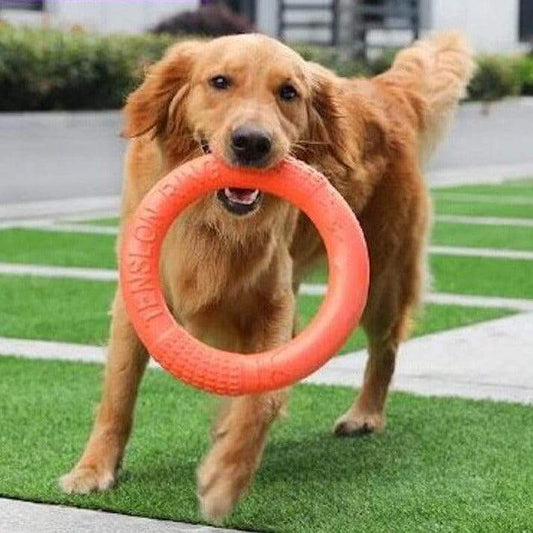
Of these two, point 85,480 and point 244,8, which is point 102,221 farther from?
point 244,8

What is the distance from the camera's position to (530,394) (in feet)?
24.1

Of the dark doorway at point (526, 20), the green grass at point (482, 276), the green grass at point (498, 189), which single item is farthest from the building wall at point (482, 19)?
the green grass at point (482, 276)

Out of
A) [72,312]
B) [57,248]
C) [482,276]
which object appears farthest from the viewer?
[57,248]

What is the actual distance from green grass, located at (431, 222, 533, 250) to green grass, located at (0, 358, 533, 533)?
6.29 metres

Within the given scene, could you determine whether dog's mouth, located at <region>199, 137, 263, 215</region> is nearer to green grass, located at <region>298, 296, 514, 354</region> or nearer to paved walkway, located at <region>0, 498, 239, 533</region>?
paved walkway, located at <region>0, 498, 239, 533</region>

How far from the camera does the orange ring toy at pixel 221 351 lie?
5070mm

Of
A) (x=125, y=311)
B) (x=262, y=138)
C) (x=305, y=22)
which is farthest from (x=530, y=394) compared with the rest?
(x=305, y=22)

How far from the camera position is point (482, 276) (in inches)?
454

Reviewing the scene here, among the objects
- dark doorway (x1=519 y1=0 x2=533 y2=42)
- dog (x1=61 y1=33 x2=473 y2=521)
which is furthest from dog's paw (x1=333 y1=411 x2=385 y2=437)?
dark doorway (x1=519 y1=0 x2=533 y2=42)

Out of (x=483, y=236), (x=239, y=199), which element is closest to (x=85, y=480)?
(x=239, y=199)

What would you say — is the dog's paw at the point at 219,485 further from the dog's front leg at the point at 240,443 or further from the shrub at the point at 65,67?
the shrub at the point at 65,67

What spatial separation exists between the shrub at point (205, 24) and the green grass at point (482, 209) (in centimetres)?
467

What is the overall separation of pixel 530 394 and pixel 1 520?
3.04 metres

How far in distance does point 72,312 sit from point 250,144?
473cm
